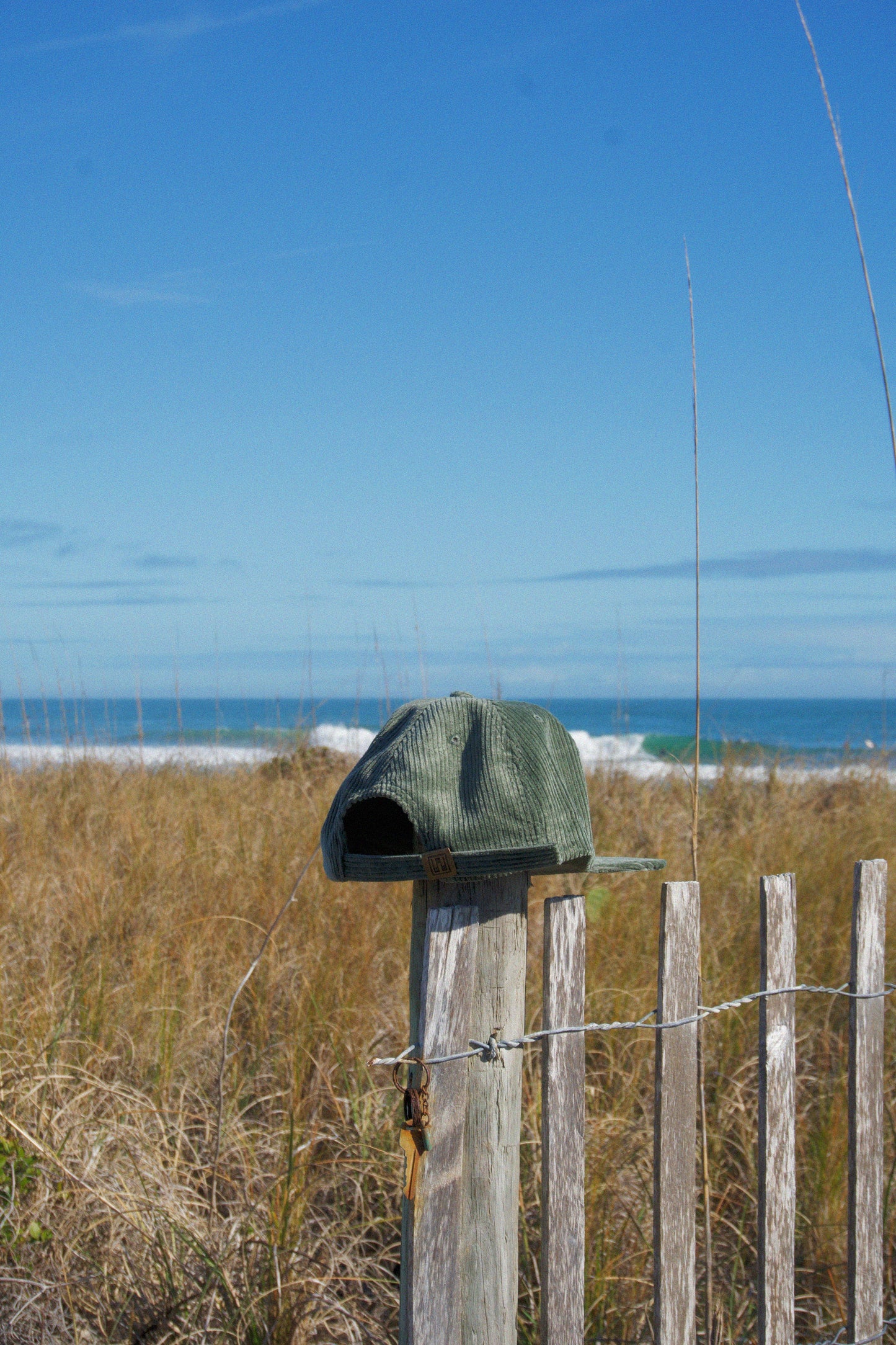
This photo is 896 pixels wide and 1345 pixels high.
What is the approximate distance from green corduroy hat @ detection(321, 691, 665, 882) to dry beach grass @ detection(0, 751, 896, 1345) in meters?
1.04

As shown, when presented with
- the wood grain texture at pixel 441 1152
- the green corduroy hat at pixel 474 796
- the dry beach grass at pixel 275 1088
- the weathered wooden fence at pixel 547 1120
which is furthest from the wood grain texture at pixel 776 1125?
the wood grain texture at pixel 441 1152

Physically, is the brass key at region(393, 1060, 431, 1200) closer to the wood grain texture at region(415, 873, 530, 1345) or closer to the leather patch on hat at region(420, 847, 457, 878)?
the wood grain texture at region(415, 873, 530, 1345)

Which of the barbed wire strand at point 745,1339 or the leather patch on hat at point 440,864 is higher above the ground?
the leather patch on hat at point 440,864

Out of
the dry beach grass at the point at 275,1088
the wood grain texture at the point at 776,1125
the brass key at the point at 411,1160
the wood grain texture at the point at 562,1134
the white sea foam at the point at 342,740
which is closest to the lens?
the brass key at the point at 411,1160

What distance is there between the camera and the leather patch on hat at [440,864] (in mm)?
1307

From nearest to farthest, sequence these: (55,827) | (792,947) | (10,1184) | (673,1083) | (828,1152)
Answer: (673,1083), (792,947), (10,1184), (828,1152), (55,827)

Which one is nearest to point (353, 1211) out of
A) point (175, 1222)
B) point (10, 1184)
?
point (175, 1222)

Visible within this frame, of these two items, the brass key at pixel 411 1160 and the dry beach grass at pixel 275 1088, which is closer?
the brass key at pixel 411 1160

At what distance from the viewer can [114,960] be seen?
11.7 feet

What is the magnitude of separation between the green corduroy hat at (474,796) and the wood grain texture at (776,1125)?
1.08 ft

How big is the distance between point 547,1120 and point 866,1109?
796 millimetres

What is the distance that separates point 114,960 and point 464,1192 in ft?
8.37

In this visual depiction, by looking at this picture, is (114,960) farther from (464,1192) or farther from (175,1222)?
(464,1192)

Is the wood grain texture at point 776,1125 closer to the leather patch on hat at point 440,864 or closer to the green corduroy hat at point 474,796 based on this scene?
the green corduroy hat at point 474,796
